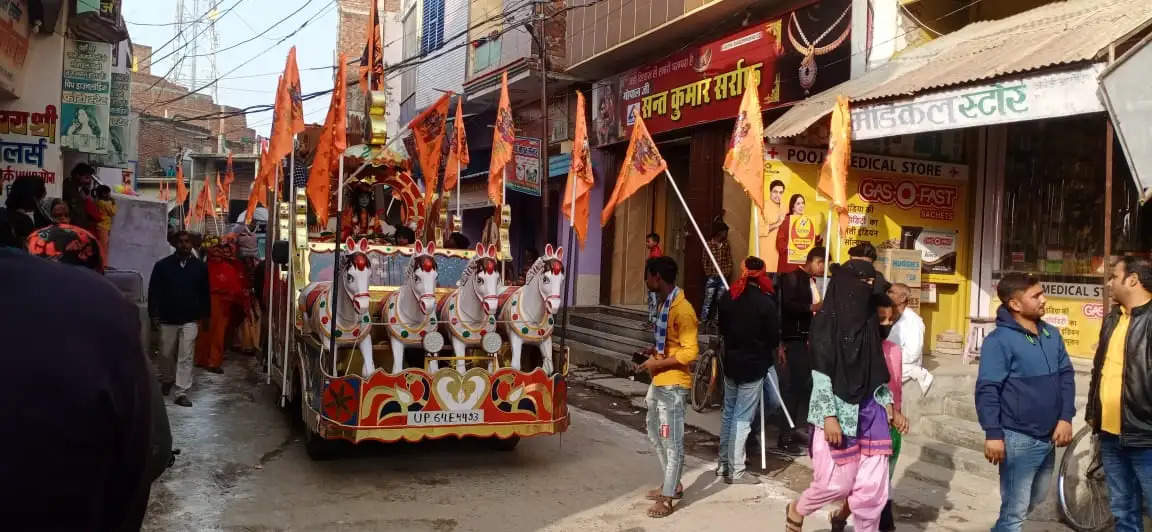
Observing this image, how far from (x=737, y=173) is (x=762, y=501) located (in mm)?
3089

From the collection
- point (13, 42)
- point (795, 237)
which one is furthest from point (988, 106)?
point (13, 42)

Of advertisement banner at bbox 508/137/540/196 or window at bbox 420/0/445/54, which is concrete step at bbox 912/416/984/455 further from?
window at bbox 420/0/445/54

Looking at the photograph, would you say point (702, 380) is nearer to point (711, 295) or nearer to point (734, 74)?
point (711, 295)

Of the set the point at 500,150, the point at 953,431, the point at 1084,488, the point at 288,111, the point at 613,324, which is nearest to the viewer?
the point at 1084,488

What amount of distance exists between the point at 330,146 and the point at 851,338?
15.9ft

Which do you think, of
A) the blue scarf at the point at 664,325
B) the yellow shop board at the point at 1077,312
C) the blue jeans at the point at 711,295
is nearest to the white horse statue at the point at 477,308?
the blue scarf at the point at 664,325

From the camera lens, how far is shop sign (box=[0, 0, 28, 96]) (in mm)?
10211

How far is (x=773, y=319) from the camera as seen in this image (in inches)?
266

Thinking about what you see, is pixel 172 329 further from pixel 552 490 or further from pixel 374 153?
pixel 552 490

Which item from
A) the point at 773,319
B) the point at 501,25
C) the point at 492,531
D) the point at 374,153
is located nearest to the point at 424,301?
the point at 492,531

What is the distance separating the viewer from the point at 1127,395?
4234mm

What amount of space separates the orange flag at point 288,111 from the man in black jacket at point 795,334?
4.89m

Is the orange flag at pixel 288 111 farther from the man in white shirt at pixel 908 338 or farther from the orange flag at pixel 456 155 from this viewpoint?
Answer: the man in white shirt at pixel 908 338

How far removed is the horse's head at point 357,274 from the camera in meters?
6.53
